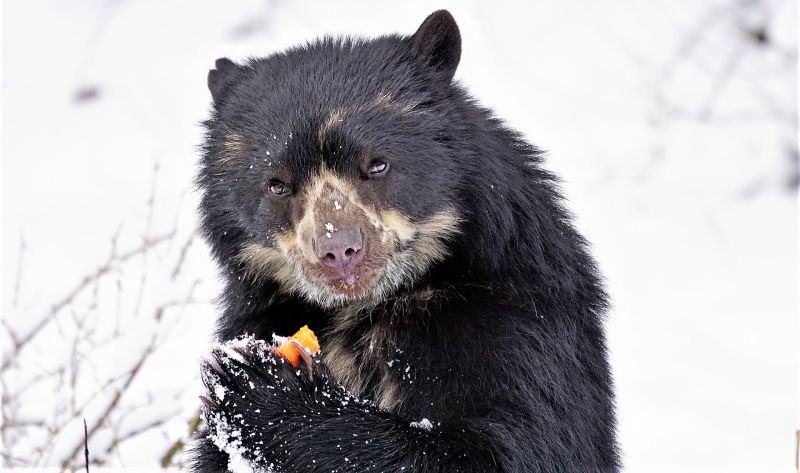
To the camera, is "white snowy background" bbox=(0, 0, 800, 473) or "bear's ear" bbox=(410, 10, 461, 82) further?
"white snowy background" bbox=(0, 0, 800, 473)

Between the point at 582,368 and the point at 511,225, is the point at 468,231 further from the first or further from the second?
the point at 582,368

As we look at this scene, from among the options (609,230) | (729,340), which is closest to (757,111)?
(609,230)

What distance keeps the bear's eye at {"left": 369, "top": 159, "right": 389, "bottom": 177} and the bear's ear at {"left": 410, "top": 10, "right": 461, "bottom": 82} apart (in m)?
0.50

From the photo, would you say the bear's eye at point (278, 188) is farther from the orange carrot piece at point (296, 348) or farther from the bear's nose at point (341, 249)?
the orange carrot piece at point (296, 348)

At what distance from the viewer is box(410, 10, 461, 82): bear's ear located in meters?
4.61

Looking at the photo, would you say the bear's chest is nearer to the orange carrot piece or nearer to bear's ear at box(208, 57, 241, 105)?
the orange carrot piece

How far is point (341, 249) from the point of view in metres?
4.18

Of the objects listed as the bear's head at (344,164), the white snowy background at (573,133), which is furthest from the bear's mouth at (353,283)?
the white snowy background at (573,133)

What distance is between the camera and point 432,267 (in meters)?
4.50

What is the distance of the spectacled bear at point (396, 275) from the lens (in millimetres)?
4168

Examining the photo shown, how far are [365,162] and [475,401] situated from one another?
0.90 m

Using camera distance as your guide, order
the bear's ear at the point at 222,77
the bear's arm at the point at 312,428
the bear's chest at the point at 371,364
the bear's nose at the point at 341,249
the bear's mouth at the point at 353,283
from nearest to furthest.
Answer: the bear's arm at the point at 312,428
the bear's nose at the point at 341,249
the bear's mouth at the point at 353,283
the bear's chest at the point at 371,364
the bear's ear at the point at 222,77

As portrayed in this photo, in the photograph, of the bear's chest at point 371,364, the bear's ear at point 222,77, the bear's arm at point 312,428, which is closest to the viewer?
the bear's arm at point 312,428

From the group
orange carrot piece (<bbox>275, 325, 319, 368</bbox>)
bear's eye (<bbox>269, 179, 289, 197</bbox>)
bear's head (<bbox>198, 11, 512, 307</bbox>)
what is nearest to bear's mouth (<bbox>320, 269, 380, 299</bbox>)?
bear's head (<bbox>198, 11, 512, 307</bbox>)
